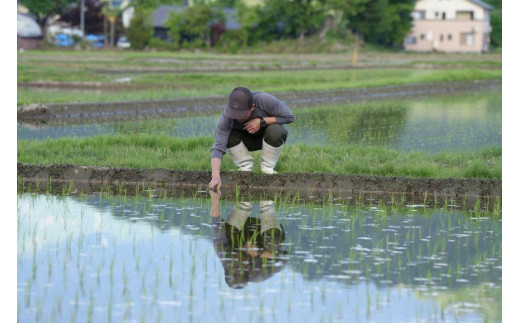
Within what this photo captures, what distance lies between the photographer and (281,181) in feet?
25.1

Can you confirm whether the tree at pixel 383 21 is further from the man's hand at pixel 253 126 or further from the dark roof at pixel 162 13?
the man's hand at pixel 253 126

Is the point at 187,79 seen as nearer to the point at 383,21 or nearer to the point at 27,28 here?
the point at 27,28

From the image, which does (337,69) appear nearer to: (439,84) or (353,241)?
(439,84)

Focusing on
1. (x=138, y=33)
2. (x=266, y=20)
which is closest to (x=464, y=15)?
(x=266, y=20)

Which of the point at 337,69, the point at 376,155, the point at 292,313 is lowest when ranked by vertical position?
the point at 292,313

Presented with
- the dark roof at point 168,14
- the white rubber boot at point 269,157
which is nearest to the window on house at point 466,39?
the dark roof at point 168,14

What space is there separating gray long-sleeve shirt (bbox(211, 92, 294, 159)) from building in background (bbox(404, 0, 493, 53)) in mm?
57828

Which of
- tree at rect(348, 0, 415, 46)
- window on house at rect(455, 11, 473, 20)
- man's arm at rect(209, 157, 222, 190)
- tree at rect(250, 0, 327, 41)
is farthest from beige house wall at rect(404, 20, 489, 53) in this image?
man's arm at rect(209, 157, 222, 190)

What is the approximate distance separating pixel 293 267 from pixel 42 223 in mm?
1953

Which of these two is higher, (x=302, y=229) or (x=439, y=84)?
(x=439, y=84)

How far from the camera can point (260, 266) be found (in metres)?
4.98

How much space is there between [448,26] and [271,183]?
Result: 5905cm

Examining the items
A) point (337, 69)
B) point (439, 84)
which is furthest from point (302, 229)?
point (337, 69)

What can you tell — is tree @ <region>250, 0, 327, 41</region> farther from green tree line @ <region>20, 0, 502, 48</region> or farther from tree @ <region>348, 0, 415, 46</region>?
tree @ <region>348, 0, 415, 46</region>
